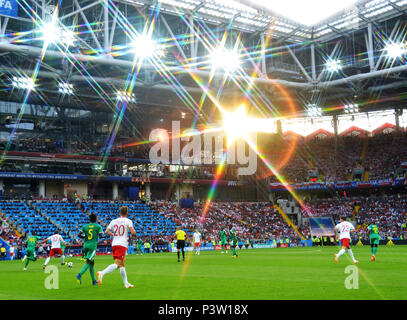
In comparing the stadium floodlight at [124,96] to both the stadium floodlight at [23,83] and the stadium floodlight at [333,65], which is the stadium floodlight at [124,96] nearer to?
the stadium floodlight at [23,83]

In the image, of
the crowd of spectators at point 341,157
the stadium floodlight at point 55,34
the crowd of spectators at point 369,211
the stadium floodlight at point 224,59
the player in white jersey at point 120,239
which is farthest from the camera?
the crowd of spectators at point 341,157

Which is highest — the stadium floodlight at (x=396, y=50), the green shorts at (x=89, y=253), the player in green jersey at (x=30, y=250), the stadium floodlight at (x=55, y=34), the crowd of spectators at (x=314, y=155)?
the stadium floodlight at (x=396, y=50)

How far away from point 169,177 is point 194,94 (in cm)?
1431

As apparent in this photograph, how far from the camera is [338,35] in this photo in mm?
60125

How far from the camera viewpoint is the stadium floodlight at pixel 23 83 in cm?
5634

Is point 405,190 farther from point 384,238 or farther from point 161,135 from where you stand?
point 161,135

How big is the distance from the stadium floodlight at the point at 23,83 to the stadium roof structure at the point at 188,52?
80 centimetres

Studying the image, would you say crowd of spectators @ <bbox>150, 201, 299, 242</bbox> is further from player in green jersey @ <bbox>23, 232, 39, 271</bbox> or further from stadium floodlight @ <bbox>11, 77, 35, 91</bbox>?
player in green jersey @ <bbox>23, 232, 39, 271</bbox>

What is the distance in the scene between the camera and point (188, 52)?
5694 cm

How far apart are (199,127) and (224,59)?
28.3 metres

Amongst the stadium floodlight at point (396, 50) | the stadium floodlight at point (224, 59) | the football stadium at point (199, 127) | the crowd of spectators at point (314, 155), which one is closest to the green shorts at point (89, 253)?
the football stadium at point (199, 127)

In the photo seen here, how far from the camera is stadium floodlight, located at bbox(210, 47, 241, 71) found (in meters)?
53.6

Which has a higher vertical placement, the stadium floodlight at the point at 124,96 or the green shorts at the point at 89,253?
the stadium floodlight at the point at 124,96
